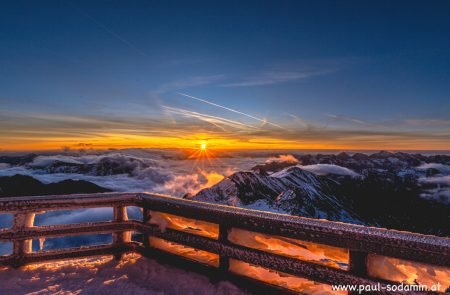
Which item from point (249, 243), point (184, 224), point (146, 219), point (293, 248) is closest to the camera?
point (293, 248)

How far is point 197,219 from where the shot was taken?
4867mm

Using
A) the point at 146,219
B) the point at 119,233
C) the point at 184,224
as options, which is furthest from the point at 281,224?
the point at 119,233

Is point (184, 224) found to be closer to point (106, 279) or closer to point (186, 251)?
point (186, 251)

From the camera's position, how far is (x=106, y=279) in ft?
16.1

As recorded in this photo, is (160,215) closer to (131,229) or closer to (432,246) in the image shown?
(131,229)

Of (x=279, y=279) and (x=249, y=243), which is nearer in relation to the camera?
(x=279, y=279)

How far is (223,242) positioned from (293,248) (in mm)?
1010

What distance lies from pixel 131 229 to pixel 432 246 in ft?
14.6

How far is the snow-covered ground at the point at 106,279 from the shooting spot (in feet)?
14.7

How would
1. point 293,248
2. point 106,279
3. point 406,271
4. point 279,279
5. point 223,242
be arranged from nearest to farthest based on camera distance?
point 406,271 → point 293,248 → point 279,279 → point 223,242 → point 106,279

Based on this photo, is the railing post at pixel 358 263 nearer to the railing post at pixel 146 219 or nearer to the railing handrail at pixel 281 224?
the railing handrail at pixel 281 224

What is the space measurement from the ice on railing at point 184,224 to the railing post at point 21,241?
1876mm

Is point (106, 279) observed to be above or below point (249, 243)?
below

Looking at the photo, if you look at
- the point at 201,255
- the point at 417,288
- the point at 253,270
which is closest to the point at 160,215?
the point at 201,255
